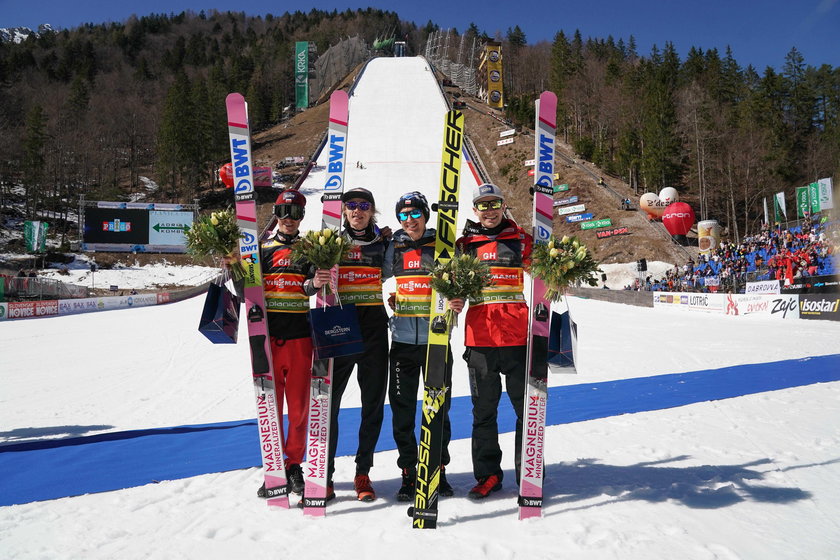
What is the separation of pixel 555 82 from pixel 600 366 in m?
61.2

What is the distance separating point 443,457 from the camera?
3598mm

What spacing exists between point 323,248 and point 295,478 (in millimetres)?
1701

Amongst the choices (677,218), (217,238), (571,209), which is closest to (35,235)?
(217,238)

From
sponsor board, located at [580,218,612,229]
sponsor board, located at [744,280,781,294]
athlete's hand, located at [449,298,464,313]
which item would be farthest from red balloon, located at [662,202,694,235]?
athlete's hand, located at [449,298,464,313]

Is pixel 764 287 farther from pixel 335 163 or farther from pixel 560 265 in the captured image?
pixel 335 163

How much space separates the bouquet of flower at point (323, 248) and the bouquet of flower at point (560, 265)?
134cm

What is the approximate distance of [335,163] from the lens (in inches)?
164

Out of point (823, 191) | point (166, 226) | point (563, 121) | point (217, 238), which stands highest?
point (563, 121)

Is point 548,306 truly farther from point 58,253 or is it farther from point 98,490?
point 58,253

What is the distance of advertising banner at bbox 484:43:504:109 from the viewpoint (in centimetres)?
6356

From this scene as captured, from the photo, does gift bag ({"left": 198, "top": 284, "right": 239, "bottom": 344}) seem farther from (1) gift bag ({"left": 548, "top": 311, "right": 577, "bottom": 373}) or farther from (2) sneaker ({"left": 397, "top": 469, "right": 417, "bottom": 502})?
(1) gift bag ({"left": 548, "top": 311, "right": 577, "bottom": 373})

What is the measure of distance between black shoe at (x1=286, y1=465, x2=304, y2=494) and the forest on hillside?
113 feet

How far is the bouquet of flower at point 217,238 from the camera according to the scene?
3492 millimetres

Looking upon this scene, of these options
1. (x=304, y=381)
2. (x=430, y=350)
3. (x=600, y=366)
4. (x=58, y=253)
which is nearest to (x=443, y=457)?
(x=430, y=350)
